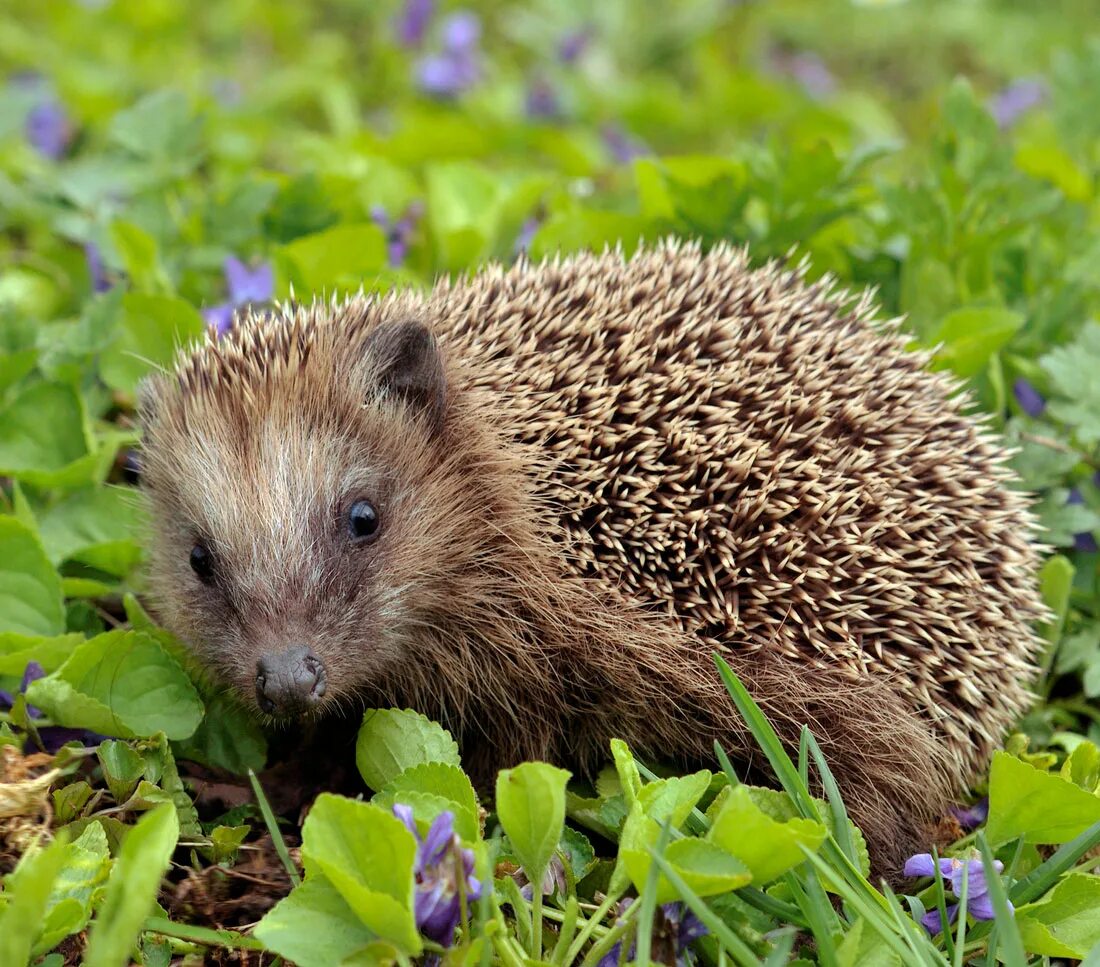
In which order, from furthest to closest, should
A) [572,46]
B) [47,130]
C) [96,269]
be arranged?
[572,46], [47,130], [96,269]

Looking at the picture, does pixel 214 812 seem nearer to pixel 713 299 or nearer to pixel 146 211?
pixel 713 299

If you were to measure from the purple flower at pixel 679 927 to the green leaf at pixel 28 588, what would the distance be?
65.5 inches

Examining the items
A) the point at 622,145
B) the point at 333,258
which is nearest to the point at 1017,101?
the point at 622,145

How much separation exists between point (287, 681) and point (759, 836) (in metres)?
1.07

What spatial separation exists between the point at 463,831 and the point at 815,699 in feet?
2.90

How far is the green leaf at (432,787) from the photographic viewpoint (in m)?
2.50

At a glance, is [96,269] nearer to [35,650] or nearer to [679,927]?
[35,650]

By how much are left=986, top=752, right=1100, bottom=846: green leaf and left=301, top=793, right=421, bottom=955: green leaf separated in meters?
1.23

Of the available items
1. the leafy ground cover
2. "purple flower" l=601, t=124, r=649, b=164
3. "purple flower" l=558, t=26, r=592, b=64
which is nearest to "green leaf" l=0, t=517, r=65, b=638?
the leafy ground cover

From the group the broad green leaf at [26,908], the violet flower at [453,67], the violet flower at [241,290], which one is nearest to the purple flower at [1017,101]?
the violet flower at [453,67]

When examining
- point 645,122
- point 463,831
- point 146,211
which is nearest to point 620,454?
point 463,831

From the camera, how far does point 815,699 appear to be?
9.39ft

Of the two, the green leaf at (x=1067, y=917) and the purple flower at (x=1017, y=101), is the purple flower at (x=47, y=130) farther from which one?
the green leaf at (x=1067, y=917)

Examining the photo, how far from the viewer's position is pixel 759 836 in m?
2.25
